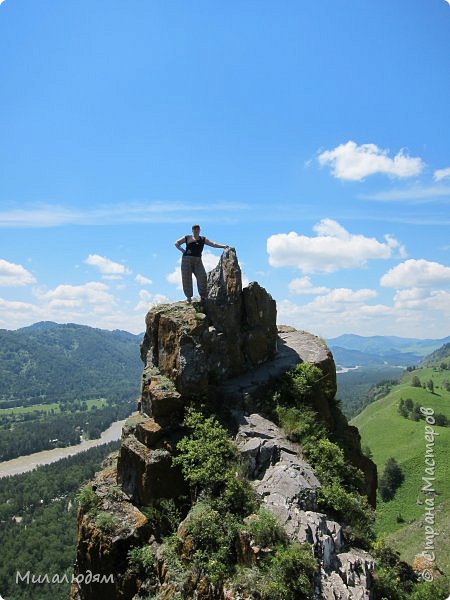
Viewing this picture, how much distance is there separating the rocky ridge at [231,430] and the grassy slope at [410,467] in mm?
33210

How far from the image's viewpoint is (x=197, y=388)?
42.4ft

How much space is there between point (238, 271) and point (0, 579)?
3957 inches

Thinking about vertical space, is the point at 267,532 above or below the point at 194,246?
below

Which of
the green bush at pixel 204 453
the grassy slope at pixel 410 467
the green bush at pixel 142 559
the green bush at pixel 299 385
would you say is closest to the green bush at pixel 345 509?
the green bush at pixel 204 453

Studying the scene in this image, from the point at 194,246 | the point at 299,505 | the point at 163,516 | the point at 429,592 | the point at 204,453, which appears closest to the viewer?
the point at 429,592

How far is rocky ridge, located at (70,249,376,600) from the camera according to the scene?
8984 millimetres

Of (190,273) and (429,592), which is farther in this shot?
(190,273)

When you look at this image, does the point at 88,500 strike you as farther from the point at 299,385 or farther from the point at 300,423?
the point at 299,385

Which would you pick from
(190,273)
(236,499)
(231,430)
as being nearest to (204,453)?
(231,430)

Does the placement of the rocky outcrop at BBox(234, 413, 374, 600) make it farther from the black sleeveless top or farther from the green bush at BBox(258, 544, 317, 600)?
the black sleeveless top

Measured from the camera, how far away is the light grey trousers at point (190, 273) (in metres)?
15.7

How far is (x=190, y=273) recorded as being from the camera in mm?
15781

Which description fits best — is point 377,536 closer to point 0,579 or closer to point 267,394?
point 267,394

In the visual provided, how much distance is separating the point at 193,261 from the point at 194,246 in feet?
1.90
